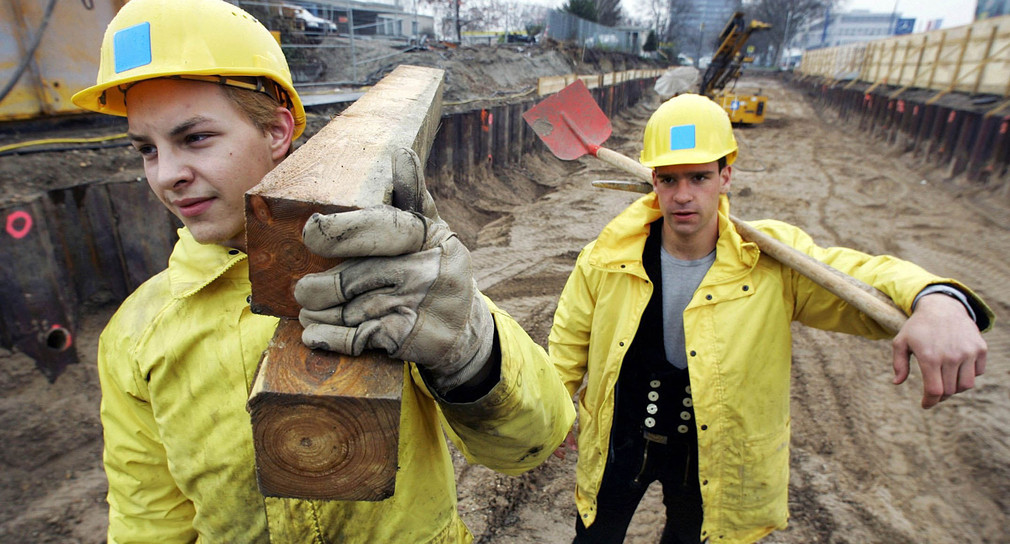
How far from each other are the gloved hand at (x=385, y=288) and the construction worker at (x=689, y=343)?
5.12 ft

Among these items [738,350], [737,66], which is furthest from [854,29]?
[738,350]

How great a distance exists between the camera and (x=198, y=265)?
1.32m

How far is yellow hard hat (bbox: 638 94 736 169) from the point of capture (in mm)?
2324

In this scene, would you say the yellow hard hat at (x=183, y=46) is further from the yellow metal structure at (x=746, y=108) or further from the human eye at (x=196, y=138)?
the yellow metal structure at (x=746, y=108)

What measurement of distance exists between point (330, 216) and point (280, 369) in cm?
25

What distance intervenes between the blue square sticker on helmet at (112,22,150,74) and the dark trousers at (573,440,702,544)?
2.29m

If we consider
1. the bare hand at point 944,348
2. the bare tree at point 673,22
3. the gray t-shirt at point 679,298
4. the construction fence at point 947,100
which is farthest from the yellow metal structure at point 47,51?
the bare tree at point 673,22

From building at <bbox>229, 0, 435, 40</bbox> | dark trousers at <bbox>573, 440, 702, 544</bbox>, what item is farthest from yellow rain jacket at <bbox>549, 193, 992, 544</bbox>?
building at <bbox>229, 0, 435, 40</bbox>

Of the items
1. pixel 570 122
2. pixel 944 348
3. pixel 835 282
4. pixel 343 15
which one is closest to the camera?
pixel 944 348

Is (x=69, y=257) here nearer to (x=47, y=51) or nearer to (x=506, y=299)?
(x=47, y=51)

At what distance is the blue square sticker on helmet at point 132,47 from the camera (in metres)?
1.15

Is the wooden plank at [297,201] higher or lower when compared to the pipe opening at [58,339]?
higher

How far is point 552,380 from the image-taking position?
129 cm

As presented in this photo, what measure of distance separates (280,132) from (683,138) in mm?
1714
